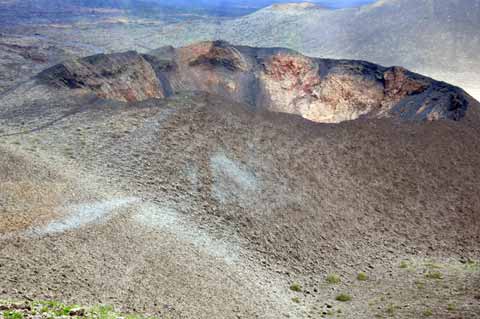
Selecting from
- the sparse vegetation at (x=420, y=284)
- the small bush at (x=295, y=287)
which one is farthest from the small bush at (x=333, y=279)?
the sparse vegetation at (x=420, y=284)

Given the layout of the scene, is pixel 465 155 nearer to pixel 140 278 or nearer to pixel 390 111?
pixel 390 111

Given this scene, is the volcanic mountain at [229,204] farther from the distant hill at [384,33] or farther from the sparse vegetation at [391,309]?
the distant hill at [384,33]

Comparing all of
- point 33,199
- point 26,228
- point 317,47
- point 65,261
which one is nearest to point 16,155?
point 33,199

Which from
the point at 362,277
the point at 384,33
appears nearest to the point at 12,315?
the point at 362,277

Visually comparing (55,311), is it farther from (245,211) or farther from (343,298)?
(245,211)

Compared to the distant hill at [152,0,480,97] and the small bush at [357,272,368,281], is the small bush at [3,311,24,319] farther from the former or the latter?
the distant hill at [152,0,480,97]

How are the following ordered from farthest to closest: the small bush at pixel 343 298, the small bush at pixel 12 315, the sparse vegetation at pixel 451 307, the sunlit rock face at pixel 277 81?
the sunlit rock face at pixel 277 81 → the small bush at pixel 343 298 → the sparse vegetation at pixel 451 307 → the small bush at pixel 12 315
